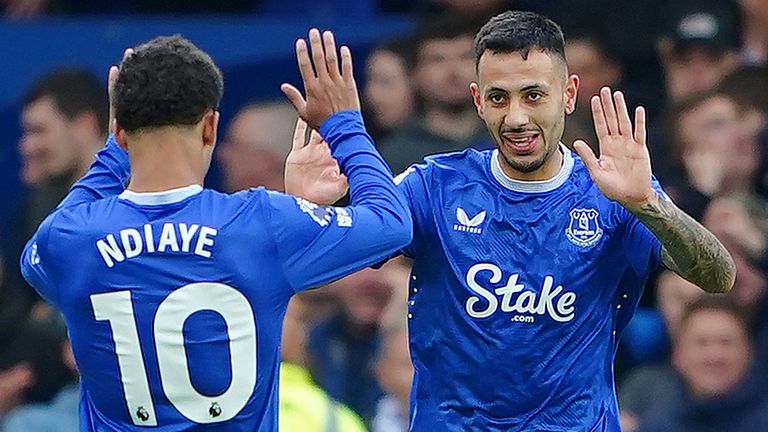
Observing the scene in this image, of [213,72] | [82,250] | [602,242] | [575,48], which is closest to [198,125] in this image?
[213,72]

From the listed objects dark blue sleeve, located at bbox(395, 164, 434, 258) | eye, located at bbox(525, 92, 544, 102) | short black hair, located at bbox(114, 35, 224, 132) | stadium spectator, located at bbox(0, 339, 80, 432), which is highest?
eye, located at bbox(525, 92, 544, 102)

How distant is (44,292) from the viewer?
4.74 meters

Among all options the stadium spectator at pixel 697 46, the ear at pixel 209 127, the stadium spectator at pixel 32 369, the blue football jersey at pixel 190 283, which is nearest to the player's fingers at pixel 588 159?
the blue football jersey at pixel 190 283

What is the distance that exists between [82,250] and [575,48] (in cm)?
517

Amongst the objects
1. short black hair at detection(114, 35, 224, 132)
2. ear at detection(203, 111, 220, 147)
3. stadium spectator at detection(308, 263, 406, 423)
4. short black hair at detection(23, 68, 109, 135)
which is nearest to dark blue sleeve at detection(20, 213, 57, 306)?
A: short black hair at detection(114, 35, 224, 132)

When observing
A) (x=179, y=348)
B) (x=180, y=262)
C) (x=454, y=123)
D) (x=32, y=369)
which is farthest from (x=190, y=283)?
(x=32, y=369)

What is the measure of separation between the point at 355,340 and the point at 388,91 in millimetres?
1459

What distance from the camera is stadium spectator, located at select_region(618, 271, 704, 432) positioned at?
855 cm

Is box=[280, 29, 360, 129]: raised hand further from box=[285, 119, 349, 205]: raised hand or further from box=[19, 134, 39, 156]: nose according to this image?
box=[19, 134, 39, 156]: nose

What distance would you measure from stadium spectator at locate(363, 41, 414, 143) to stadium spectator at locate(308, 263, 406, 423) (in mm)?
842

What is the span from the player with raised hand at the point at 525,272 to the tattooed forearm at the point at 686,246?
22mm

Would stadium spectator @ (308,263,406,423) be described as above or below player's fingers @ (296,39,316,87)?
below

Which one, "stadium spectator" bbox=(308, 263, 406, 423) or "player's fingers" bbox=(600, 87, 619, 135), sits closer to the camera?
"player's fingers" bbox=(600, 87, 619, 135)

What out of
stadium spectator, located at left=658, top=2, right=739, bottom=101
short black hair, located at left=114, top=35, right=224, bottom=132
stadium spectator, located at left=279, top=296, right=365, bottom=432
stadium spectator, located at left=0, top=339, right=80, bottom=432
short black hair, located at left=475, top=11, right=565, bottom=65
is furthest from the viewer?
stadium spectator, located at left=658, top=2, right=739, bottom=101
